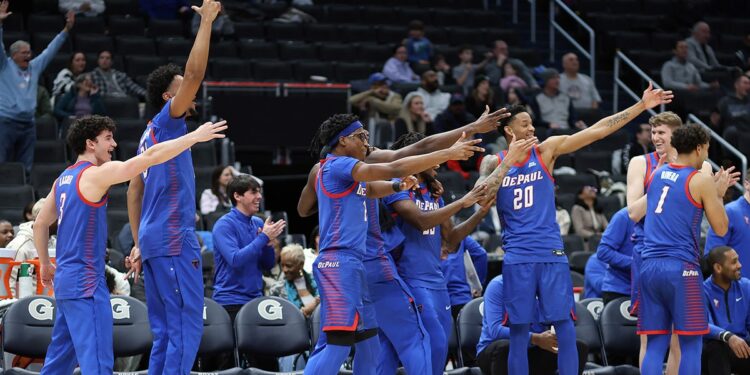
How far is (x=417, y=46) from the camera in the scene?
56.2ft

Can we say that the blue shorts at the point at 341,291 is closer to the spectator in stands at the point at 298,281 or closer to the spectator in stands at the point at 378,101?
the spectator in stands at the point at 298,281

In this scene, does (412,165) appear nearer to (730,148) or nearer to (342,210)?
(342,210)

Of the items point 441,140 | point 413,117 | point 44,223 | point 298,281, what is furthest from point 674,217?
point 413,117

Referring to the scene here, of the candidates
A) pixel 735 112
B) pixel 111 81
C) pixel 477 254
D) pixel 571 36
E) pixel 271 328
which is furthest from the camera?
pixel 571 36

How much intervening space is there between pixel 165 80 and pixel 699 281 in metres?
4.05

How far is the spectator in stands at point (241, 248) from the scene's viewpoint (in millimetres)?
8898

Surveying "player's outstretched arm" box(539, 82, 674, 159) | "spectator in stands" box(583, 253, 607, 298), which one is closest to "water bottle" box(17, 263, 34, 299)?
"player's outstretched arm" box(539, 82, 674, 159)

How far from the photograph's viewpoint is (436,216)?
7.64m

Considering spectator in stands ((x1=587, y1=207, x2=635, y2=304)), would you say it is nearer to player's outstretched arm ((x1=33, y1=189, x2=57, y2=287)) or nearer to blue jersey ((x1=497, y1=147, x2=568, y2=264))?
blue jersey ((x1=497, y1=147, x2=568, y2=264))

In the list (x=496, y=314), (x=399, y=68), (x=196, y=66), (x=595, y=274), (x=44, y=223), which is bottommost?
(x=595, y=274)

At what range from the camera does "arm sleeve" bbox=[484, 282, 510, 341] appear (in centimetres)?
852

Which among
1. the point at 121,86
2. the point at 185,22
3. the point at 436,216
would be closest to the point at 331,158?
the point at 436,216

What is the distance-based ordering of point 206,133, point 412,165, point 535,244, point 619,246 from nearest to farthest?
point 206,133 → point 412,165 → point 535,244 → point 619,246

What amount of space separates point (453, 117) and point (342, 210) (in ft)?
25.7
